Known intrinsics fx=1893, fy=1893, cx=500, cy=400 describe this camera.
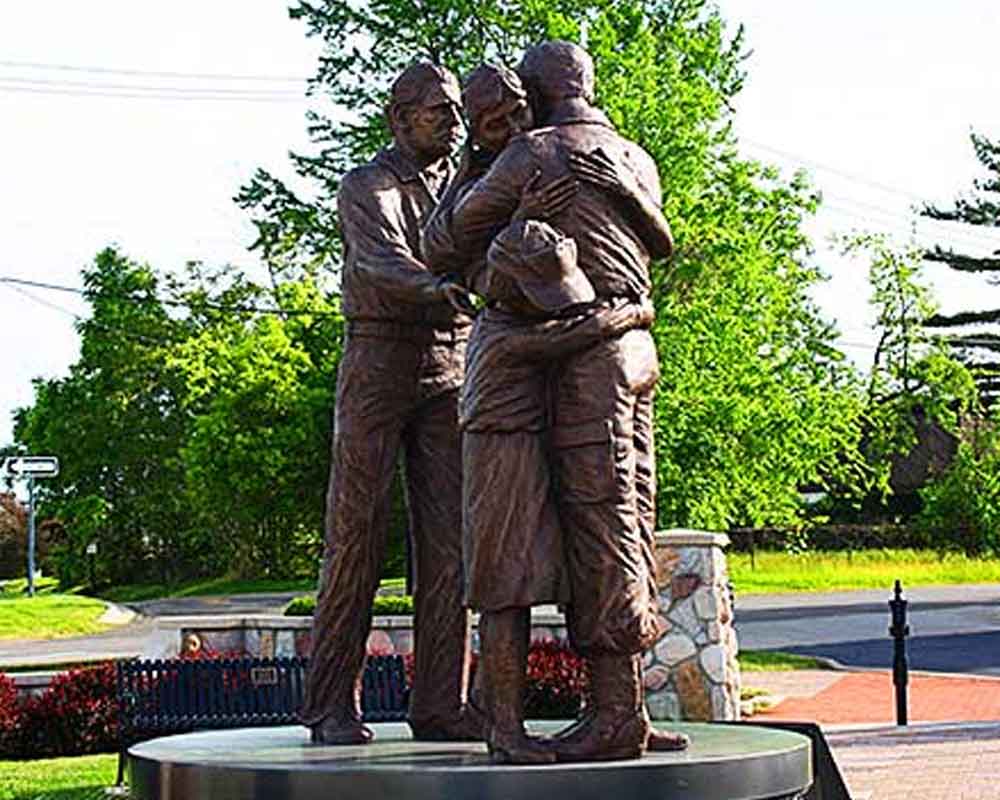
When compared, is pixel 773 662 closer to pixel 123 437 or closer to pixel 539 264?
pixel 539 264

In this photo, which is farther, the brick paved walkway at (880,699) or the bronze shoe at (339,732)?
the brick paved walkway at (880,699)

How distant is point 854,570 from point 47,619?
17067 millimetres

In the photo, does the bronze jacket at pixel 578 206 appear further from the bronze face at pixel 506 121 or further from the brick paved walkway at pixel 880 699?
the brick paved walkway at pixel 880 699

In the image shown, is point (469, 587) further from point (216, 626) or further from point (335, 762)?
point (216, 626)

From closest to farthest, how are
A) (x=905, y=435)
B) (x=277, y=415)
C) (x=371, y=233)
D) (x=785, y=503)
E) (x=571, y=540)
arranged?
1. (x=571, y=540)
2. (x=371, y=233)
3. (x=785, y=503)
4. (x=277, y=415)
5. (x=905, y=435)

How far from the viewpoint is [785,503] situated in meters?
24.6

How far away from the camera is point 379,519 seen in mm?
7570

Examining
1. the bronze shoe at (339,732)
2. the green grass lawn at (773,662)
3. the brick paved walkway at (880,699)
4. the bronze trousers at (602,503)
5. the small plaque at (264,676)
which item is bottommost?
the brick paved walkway at (880,699)

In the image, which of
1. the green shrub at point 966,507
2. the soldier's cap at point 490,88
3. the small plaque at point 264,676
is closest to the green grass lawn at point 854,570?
the green shrub at point 966,507

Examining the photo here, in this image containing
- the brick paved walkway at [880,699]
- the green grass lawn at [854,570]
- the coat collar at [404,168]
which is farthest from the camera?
the green grass lawn at [854,570]

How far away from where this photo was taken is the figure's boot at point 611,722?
20.6ft

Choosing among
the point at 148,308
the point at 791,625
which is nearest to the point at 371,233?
the point at 791,625

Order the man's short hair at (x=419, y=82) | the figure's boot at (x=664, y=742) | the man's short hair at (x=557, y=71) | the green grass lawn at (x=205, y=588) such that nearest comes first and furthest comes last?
the figure's boot at (x=664, y=742), the man's short hair at (x=557, y=71), the man's short hair at (x=419, y=82), the green grass lawn at (x=205, y=588)

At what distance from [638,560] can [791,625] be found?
21.1 metres
